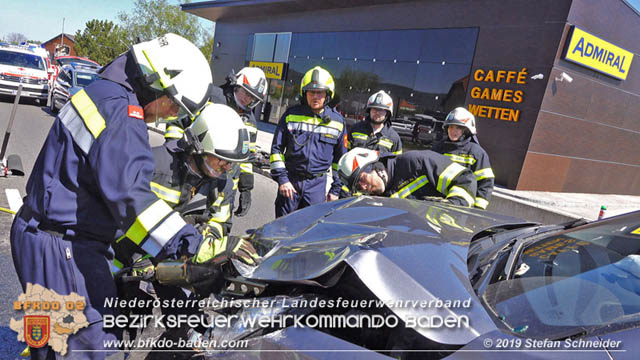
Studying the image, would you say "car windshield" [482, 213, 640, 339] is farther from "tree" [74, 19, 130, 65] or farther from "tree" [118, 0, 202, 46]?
"tree" [74, 19, 130, 65]

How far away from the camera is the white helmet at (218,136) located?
6.42 ft

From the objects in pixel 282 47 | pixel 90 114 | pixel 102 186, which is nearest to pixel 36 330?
pixel 102 186

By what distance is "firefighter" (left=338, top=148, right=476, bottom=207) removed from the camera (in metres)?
2.73

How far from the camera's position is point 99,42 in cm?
4838

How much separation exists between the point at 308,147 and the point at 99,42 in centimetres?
5499

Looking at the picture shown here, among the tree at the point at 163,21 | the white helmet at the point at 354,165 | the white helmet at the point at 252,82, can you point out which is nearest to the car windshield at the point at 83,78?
the white helmet at the point at 252,82

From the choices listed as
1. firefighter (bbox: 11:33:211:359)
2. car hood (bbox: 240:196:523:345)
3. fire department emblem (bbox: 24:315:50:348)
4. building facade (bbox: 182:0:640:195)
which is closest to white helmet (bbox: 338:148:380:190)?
car hood (bbox: 240:196:523:345)

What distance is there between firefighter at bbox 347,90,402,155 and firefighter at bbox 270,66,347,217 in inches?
18.5

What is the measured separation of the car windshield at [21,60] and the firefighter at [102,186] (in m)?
15.7

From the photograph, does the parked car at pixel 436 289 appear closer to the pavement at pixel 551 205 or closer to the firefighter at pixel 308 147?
the firefighter at pixel 308 147

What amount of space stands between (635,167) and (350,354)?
652 inches

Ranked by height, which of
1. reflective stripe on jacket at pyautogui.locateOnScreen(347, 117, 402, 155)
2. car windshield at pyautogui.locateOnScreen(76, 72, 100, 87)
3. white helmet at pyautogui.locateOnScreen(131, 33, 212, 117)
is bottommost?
car windshield at pyautogui.locateOnScreen(76, 72, 100, 87)

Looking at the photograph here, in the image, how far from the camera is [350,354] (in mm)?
1286

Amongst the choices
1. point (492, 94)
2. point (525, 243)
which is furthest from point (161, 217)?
point (492, 94)
